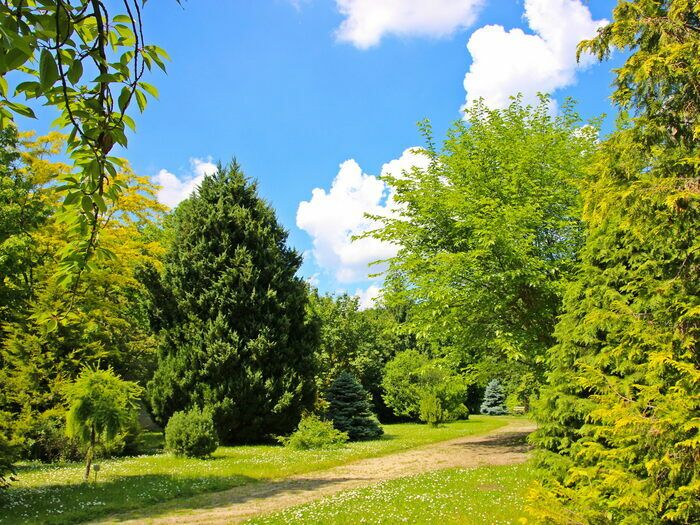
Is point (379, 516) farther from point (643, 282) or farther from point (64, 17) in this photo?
point (64, 17)

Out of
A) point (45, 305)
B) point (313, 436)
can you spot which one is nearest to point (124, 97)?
point (45, 305)

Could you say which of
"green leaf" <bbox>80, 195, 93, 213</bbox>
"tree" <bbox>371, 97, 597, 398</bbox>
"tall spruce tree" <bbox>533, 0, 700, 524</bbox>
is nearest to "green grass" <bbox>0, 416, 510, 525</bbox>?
"tree" <bbox>371, 97, 597, 398</bbox>

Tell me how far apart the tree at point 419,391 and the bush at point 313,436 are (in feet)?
31.4

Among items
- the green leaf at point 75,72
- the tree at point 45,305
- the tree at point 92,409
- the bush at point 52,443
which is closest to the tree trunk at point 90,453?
the tree at point 92,409

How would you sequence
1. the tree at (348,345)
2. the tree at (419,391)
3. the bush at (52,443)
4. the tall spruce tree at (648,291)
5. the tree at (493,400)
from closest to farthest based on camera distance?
the tall spruce tree at (648,291), the bush at (52,443), the tree at (419,391), the tree at (348,345), the tree at (493,400)

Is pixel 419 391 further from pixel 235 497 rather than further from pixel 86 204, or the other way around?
pixel 86 204

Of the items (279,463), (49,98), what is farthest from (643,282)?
(279,463)

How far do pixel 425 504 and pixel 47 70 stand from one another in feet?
27.7

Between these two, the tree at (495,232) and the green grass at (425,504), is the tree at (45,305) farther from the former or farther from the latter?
the tree at (495,232)

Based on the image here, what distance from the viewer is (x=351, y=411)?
19.7m

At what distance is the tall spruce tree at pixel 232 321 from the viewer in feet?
58.1

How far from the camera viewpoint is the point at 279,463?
13.1 m

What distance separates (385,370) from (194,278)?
615 inches

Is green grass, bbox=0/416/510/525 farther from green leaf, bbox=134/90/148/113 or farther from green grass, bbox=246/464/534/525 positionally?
green leaf, bbox=134/90/148/113
